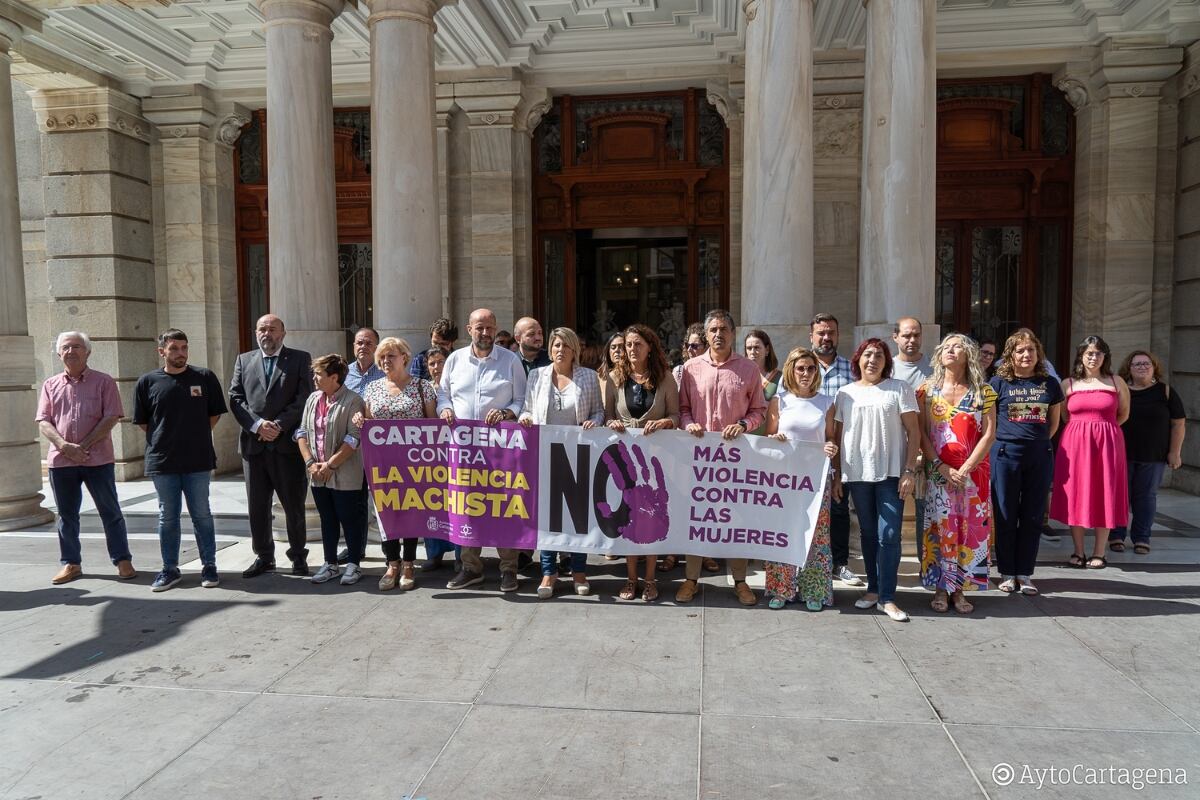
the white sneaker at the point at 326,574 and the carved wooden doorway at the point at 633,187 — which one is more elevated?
the carved wooden doorway at the point at 633,187

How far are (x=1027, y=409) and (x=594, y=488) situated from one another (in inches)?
125

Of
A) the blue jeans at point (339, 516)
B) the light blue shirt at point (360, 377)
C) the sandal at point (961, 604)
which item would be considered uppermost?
the light blue shirt at point (360, 377)

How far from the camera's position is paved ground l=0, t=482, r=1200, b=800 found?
3496 millimetres

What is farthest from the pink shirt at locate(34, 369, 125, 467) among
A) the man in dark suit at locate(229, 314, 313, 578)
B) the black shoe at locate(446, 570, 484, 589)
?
the black shoe at locate(446, 570, 484, 589)

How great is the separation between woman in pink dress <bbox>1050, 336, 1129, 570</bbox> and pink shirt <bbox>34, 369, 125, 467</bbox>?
7759 millimetres

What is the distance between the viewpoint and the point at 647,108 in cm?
1218

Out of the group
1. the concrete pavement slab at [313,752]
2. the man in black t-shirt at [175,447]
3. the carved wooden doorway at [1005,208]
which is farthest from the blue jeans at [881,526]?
the carved wooden doorway at [1005,208]

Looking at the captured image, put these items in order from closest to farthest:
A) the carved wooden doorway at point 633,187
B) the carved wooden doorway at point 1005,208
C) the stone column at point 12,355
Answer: the stone column at point 12,355
the carved wooden doorway at point 1005,208
the carved wooden doorway at point 633,187

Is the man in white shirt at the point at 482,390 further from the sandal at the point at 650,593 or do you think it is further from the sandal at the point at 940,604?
the sandal at the point at 940,604

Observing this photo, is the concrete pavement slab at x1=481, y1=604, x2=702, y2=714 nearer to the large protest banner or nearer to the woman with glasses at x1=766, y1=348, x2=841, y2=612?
the large protest banner

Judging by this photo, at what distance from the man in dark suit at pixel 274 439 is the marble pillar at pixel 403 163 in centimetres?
166

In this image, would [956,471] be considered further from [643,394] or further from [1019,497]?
[643,394]

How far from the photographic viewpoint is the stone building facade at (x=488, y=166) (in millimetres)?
8219

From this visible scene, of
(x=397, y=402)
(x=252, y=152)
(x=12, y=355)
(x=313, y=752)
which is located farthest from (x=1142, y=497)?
(x=252, y=152)
